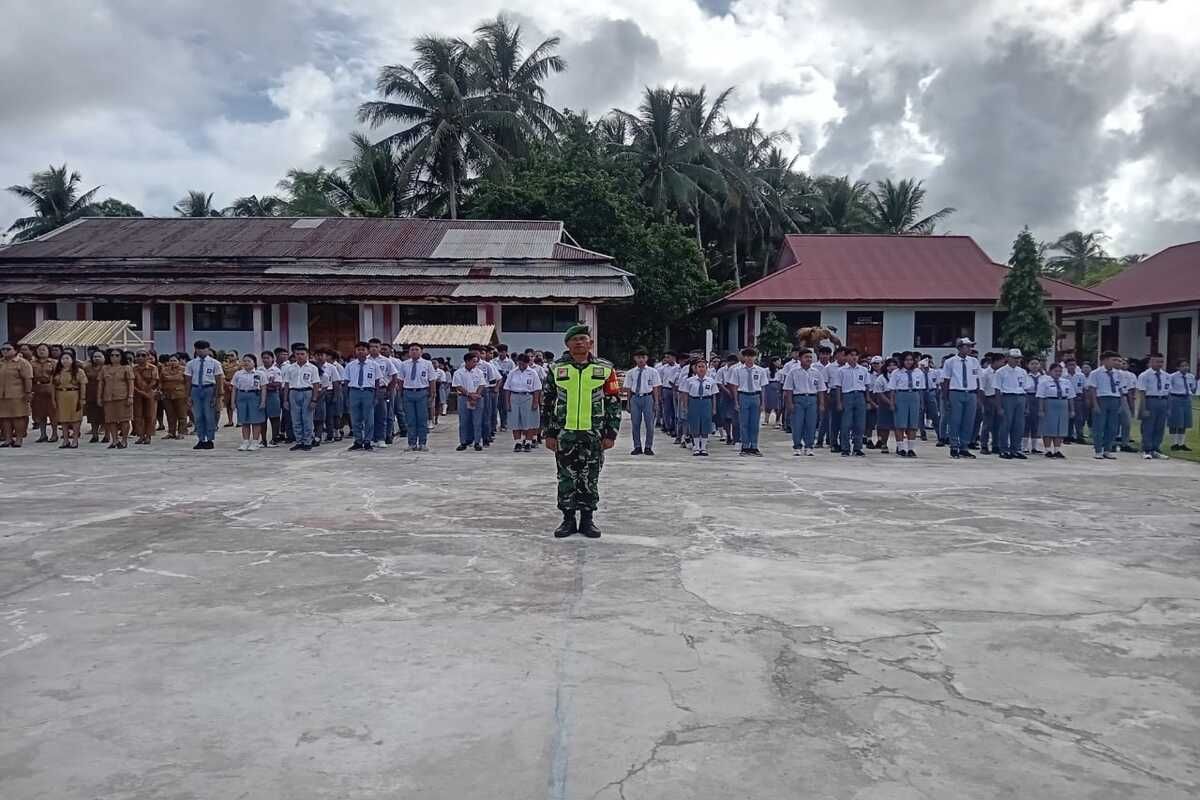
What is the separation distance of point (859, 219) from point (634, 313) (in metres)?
14.9

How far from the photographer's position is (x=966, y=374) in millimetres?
13133

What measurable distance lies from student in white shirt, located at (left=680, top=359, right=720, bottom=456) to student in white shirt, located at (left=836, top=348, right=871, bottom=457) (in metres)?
Answer: 1.88

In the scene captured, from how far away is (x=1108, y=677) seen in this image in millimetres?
4254

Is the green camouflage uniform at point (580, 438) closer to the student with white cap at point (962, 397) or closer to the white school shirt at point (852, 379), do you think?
the white school shirt at point (852, 379)

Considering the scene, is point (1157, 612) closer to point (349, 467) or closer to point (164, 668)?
point (164, 668)

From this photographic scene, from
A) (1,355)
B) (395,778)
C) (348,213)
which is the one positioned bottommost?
(395,778)

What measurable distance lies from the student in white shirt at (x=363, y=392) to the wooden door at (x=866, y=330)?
1862 cm

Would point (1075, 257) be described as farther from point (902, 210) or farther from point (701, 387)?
point (701, 387)

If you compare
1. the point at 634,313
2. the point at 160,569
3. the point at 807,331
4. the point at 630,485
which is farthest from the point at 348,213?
the point at 160,569

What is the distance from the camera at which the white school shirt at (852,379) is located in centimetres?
1331

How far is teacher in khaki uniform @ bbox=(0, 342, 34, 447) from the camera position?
13648 millimetres

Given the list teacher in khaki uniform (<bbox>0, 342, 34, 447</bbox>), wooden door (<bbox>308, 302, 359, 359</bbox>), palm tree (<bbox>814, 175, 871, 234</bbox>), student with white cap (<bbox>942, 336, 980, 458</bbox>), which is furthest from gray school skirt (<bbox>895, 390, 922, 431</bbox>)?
palm tree (<bbox>814, 175, 871, 234</bbox>)

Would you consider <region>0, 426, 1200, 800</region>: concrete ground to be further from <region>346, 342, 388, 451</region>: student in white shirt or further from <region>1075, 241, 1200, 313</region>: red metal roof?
<region>1075, 241, 1200, 313</region>: red metal roof

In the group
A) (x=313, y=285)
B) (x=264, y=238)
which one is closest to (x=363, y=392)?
(x=313, y=285)
